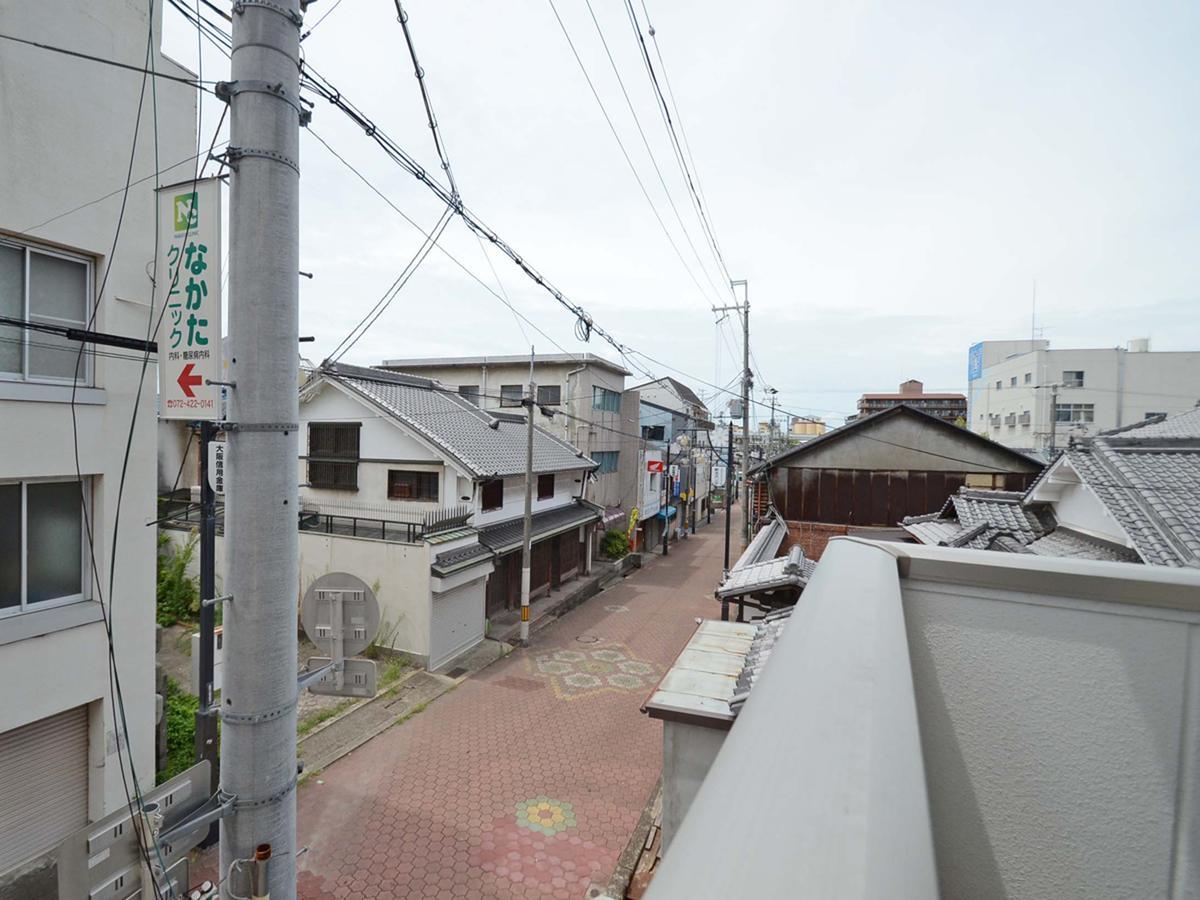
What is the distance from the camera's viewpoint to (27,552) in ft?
19.6

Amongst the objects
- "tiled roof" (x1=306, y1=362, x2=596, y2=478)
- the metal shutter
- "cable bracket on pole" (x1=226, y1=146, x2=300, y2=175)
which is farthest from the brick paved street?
"cable bracket on pole" (x1=226, y1=146, x2=300, y2=175)

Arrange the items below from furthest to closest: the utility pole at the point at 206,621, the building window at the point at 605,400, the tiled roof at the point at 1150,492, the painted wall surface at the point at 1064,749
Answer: the building window at the point at 605,400
the tiled roof at the point at 1150,492
the utility pole at the point at 206,621
the painted wall surface at the point at 1064,749

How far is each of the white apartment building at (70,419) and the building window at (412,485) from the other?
995 cm

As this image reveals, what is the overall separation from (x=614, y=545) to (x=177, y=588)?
57.6ft

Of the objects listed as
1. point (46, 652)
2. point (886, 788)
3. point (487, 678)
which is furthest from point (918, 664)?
point (487, 678)

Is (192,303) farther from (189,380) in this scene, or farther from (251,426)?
(251,426)

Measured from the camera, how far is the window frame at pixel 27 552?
19.3 ft

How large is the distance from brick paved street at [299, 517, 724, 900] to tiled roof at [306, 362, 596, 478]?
6.24 meters

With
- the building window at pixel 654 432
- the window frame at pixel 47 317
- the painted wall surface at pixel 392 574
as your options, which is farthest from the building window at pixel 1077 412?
the window frame at pixel 47 317

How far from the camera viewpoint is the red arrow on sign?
3893 millimetres

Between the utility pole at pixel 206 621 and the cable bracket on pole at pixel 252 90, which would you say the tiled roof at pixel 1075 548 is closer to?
the cable bracket on pole at pixel 252 90

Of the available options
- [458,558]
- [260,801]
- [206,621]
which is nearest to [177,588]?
[458,558]

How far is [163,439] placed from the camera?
19781mm

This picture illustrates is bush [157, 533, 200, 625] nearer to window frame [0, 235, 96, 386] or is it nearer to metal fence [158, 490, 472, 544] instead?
metal fence [158, 490, 472, 544]
